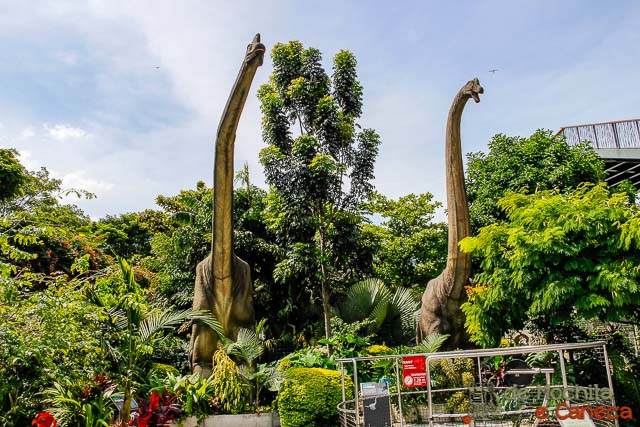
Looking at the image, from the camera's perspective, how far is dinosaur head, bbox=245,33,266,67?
940cm

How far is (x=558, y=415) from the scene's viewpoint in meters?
4.75

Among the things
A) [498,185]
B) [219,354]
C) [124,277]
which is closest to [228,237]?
[219,354]

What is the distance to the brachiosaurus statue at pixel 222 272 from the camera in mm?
9938

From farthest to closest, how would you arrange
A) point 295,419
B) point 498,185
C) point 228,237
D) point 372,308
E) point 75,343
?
point 498,185
point 372,308
point 228,237
point 295,419
point 75,343

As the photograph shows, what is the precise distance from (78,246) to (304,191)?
6.89 meters

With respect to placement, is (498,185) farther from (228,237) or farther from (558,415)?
(558,415)

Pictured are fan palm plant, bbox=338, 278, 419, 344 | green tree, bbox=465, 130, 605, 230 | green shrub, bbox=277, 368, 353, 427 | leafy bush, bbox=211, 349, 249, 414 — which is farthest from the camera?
green tree, bbox=465, 130, 605, 230

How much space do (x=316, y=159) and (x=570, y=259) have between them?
24.2 ft

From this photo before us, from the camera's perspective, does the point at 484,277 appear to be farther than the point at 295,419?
No

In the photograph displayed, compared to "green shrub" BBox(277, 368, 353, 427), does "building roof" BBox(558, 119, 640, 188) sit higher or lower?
higher

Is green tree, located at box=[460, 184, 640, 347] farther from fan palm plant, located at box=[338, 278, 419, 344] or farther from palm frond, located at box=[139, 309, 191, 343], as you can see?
fan palm plant, located at box=[338, 278, 419, 344]

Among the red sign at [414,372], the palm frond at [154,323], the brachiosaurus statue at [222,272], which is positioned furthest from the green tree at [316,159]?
the red sign at [414,372]

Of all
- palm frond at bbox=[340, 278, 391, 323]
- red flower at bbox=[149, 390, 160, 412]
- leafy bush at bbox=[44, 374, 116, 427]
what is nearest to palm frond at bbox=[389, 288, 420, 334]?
palm frond at bbox=[340, 278, 391, 323]

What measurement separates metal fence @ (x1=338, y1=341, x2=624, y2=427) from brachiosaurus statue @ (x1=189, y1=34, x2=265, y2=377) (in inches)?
97.2
